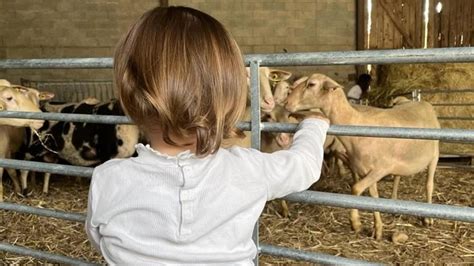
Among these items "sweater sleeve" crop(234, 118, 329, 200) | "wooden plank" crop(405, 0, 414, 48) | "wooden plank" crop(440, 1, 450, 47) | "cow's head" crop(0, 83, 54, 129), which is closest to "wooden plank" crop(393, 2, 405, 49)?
"wooden plank" crop(405, 0, 414, 48)

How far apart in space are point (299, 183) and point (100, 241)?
A: 620mm

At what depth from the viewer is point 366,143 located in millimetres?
4332

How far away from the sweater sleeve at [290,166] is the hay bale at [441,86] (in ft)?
23.1

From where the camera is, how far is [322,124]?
5.76 feet

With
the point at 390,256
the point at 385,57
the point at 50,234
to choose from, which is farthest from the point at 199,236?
the point at 50,234

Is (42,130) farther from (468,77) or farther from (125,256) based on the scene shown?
(468,77)

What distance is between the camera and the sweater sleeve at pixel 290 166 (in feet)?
4.75

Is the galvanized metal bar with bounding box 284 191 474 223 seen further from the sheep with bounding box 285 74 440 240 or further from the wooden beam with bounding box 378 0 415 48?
the wooden beam with bounding box 378 0 415 48

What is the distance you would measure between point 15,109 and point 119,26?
24.4 feet

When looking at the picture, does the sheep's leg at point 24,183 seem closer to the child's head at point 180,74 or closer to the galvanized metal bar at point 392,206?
the galvanized metal bar at point 392,206

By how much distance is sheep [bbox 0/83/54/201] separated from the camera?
178 inches

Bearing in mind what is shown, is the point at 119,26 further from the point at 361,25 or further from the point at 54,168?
the point at 54,168

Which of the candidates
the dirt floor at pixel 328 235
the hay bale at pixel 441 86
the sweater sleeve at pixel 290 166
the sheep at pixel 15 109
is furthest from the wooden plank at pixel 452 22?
the sweater sleeve at pixel 290 166

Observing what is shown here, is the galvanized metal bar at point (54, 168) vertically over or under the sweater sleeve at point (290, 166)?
under
